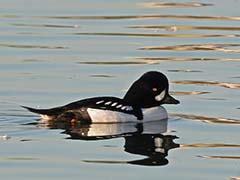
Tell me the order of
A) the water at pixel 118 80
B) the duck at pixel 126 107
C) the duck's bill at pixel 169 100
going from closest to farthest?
the water at pixel 118 80
the duck at pixel 126 107
the duck's bill at pixel 169 100

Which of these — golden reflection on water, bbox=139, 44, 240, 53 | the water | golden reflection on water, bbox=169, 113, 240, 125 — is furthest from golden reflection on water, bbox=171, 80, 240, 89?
golden reflection on water, bbox=139, 44, 240, 53

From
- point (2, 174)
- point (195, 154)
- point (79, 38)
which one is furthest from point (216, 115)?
point (79, 38)

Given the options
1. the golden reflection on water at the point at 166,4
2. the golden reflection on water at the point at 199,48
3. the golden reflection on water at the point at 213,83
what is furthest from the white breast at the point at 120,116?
the golden reflection on water at the point at 166,4

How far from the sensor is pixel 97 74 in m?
16.3

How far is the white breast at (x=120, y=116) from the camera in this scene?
13922mm

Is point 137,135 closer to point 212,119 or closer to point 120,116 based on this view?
point 120,116

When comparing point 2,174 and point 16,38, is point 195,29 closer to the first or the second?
point 16,38

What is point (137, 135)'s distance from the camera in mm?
13406

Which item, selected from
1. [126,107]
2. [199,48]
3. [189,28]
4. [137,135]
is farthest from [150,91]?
[189,28]

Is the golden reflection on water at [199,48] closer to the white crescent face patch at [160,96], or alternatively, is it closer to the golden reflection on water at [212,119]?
the white crescent face patch at [160,96]

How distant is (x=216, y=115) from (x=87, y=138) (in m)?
1.68

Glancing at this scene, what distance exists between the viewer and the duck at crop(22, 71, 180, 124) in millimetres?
13812

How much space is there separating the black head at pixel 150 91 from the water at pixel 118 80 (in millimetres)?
233

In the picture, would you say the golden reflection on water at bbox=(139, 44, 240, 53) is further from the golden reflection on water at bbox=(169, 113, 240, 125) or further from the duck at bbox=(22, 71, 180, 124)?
the golden reflection on water at bbox=(169, 113, 240, 125)
